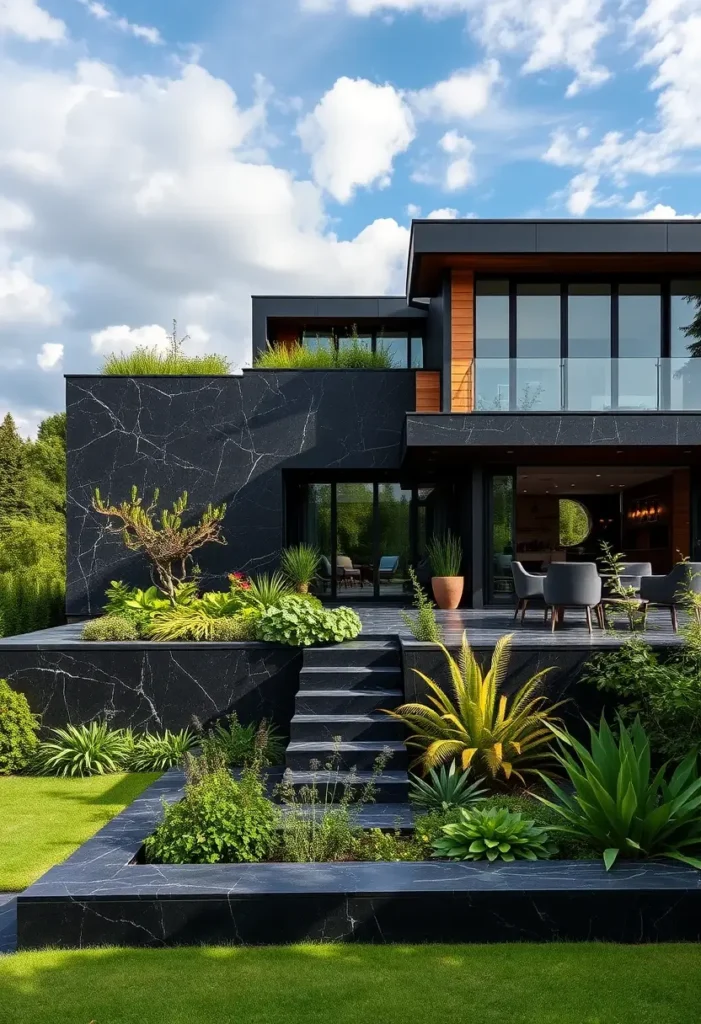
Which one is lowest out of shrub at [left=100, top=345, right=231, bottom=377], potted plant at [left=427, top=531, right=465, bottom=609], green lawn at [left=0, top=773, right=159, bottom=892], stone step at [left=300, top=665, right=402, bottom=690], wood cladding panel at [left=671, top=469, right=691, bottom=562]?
green lawn at [left=0, top=773, right=159, bottom=892]

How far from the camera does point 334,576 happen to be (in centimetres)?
1550

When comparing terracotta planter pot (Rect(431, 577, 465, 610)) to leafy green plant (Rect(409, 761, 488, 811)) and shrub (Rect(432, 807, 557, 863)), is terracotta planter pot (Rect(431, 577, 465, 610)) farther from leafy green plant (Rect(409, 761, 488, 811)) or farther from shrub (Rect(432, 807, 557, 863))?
shrub (Rect(432, 807, 557, 863))

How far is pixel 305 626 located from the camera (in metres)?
8.28

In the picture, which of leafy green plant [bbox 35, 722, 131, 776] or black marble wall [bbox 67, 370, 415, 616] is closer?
leafy green plant [bbox 35, 722, 131, 776]

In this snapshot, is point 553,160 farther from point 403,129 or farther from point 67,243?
point 67,243

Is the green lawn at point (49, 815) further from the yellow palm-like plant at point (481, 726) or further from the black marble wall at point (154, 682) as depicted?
the yellow palm-like plant at point (481, 726)

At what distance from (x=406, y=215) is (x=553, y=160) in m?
2.85

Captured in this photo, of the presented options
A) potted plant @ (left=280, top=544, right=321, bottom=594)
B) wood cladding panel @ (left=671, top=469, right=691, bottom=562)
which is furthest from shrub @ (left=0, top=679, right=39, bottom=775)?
wood cladding panel @ (left=671, top=469, right=691, bottom=562)

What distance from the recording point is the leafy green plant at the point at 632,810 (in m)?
4.68

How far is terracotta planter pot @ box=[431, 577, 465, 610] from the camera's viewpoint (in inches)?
512

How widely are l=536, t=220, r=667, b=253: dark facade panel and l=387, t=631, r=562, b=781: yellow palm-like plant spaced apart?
8.23 metres

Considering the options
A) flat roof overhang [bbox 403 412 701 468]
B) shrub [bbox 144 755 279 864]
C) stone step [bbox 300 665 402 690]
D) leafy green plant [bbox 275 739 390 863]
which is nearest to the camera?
shrub [bbox 144 755 279 864]

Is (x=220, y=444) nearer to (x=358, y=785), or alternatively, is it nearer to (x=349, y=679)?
(x=349, y=679)

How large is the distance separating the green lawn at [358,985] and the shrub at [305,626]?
14.1ft
